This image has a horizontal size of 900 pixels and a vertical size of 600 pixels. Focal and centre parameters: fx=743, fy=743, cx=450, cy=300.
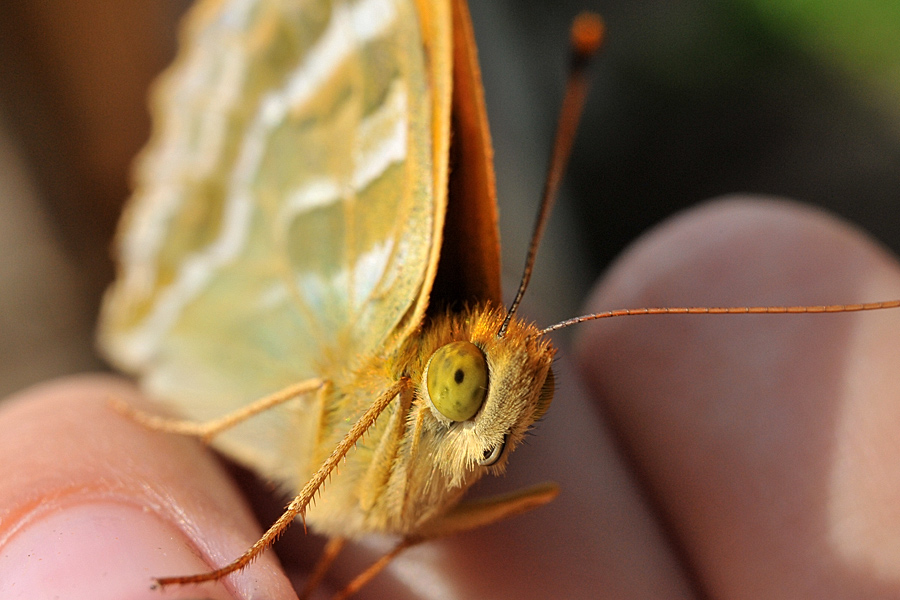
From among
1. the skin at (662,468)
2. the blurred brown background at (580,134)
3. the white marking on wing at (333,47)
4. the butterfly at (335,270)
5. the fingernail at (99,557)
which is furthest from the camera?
the blurred brown background at (580,134)

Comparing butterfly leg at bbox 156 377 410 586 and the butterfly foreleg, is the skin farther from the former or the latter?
the butterfly foreleg

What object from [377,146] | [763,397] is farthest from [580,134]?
[377,146]

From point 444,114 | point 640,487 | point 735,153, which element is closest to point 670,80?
point 735,153

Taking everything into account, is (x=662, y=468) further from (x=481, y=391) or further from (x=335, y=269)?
(x=335, y=269)

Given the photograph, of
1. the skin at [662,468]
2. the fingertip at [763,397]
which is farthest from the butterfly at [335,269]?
the fingertip at [763,397]

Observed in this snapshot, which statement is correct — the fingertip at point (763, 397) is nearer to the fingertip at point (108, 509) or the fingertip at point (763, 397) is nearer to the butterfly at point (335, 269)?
the butterfly at point (335, 269)

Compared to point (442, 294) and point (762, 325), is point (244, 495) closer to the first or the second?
point (442, 294)
